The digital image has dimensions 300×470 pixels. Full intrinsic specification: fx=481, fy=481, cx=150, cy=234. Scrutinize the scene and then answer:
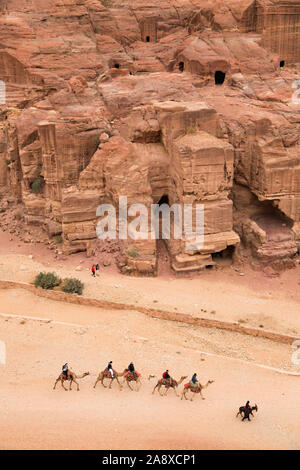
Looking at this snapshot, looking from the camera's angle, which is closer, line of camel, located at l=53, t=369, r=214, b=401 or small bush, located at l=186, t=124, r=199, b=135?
line of camel, located at l=53, t=369, r=214, b=401

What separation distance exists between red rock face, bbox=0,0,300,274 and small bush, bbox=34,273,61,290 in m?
3.27

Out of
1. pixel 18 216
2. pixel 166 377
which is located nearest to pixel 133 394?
pixel 166 377

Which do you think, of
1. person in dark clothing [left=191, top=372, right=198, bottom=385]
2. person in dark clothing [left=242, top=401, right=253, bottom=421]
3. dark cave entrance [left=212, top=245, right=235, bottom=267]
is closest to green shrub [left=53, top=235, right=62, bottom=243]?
dark cave entrance [left=212, top=245, right=235, bottom=267]

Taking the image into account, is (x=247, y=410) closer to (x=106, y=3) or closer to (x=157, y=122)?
(x=157, y=122)

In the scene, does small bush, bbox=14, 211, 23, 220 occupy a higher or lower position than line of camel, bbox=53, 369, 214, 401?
higher

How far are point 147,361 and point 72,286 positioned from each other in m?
5.20

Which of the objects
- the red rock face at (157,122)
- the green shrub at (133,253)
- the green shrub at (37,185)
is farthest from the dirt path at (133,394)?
the green shrub at (37,185)

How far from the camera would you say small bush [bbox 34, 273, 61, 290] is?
18625 mm

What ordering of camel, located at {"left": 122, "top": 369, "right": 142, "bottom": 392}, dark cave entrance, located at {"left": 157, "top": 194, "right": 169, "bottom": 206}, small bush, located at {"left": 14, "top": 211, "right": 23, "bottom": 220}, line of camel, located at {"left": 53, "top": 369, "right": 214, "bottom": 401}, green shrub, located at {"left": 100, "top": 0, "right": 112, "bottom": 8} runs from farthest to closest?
green shrub, located at {"left": 100, "top": 0, "right": 112, "bottom": 8} < small bush, located at {"left": 14, "top": 211, "right": 23, "bottom": 220} < dark cave entrance, located at {"left": 157, "top": 194, "right": 169, "bottom": 206} < camel, located at {"left": 122, "top": 369, "right": 142, "bottom": 392} < line of camel, located at {"left": 53, "top": 369, "right": 214, "bottom": 401}

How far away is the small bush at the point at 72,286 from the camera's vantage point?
18.3 m

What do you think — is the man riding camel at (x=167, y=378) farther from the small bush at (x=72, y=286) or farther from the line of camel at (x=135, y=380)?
the small bush at (x=72, y=286)

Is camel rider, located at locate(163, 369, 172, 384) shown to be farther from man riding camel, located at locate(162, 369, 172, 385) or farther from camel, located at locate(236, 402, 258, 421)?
camel, located at locate(236, 402, 258, 421)

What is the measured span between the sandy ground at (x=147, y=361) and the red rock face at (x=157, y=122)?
1928 millimetres

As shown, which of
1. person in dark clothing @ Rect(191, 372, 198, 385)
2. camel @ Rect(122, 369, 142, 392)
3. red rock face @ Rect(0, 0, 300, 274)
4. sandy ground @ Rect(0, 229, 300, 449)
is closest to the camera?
sandy ground @ Rect(0, 229, 300, 449)
